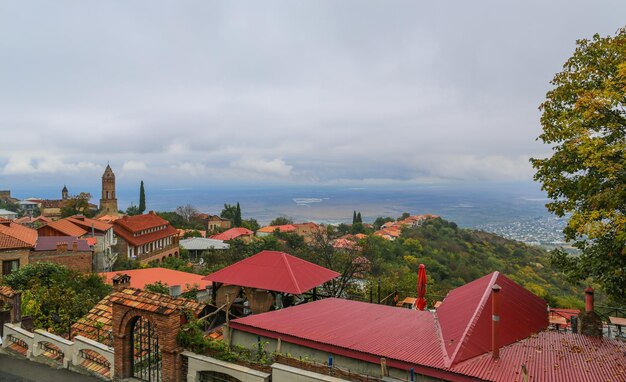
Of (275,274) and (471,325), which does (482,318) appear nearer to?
(471,325)

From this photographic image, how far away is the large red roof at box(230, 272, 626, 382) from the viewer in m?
7.25

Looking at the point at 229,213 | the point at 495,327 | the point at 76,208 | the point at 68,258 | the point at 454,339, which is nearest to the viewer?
the point at 495,327

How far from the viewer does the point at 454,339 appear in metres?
8.13

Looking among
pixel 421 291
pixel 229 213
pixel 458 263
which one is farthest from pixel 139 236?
pixel 421 291

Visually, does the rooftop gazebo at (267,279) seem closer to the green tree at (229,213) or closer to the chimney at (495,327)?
the chimney at (495,327)

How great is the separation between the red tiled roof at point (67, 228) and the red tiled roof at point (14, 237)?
836 cm

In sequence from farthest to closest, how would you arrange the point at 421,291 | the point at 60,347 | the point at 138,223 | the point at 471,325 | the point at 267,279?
the point at 138,223
the point at 421,291
the point at 267,279
the point at 60,347
the point at 471,325

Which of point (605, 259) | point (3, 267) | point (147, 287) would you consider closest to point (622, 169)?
point (605, 259)

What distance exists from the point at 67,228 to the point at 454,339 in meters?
44.9

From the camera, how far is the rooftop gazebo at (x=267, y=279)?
1238 cm

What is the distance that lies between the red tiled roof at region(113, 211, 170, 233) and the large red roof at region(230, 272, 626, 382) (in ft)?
155

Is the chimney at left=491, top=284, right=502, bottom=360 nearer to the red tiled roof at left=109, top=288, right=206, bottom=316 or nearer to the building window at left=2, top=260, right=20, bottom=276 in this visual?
the red tiled roof at left=109, top=288, right=206, bottom=316

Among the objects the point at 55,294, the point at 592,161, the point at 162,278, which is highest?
the point at 592,161

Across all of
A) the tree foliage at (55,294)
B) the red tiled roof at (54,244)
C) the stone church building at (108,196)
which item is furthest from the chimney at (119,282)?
the stone church building at (108,196)
